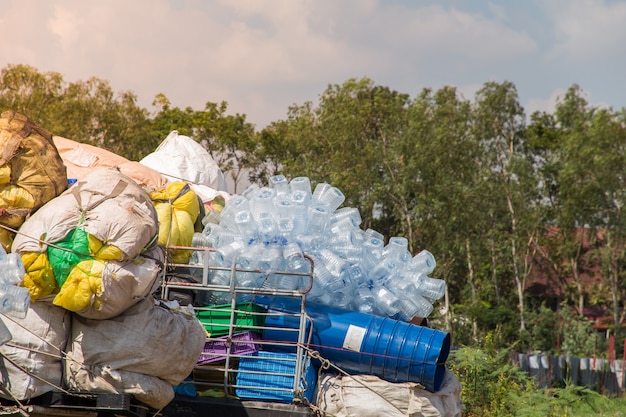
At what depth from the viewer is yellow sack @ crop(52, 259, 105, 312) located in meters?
5.27

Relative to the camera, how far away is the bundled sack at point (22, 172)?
5.53 m

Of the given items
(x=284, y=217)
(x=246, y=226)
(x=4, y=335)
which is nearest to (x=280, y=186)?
(x=284, y=217)

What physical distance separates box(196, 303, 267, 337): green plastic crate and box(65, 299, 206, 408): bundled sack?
964mm

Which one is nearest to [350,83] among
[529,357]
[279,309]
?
[529,357]

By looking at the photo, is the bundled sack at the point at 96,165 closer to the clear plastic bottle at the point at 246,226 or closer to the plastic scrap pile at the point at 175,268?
the plastic scrap pile at the point at 175,268

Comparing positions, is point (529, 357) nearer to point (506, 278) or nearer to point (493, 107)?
point (506, 278)

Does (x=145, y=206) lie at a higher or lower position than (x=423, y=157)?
lower

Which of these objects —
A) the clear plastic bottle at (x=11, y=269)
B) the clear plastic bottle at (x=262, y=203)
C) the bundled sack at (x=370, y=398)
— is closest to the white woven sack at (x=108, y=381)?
the clear plastic bottle at (x=11, y=269)

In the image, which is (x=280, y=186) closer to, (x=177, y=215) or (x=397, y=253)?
(x=177, y=215)

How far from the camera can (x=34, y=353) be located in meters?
5.38

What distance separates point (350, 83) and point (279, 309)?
31.5 metres

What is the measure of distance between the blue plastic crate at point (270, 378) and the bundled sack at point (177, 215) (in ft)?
3.58

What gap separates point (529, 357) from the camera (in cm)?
2303

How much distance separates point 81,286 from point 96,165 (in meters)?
2.61
